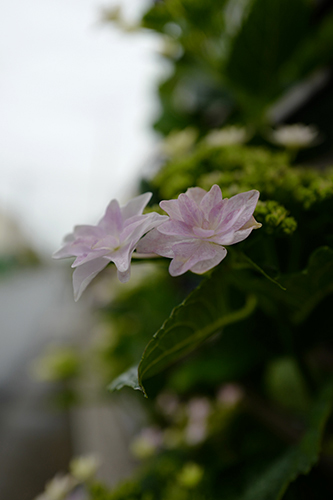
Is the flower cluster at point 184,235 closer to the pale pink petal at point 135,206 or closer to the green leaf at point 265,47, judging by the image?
the pale pink petal at point 135,206

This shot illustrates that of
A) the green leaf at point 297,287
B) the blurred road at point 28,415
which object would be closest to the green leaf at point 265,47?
the green leaf at point 297,287

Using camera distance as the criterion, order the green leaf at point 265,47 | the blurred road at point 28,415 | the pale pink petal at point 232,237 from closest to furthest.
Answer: the pale pink petal at point 232,237 → the green leaf at point 265,47 → the blurred road at point 28,415

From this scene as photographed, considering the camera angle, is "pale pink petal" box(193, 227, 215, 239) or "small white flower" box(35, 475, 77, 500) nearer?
"pale pink petal" box(193, 227, 215, 239)

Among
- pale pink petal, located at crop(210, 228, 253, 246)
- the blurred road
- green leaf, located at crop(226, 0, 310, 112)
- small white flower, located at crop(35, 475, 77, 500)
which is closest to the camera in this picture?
pale pink petal, located at crop(210, 228, 253, 246)

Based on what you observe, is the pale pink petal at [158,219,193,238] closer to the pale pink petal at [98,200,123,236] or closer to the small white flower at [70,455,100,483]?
Answer: the pale pink petal at [98,200,123,236]

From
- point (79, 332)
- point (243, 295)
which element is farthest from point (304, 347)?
point (79, 332)

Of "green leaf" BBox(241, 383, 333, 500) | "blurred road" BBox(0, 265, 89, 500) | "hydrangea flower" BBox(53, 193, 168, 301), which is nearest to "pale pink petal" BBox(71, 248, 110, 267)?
"hydrangea flower" BBox(53, 193, 168, 301)

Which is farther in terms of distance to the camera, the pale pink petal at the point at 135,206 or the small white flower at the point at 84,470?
the small white flower at the point at 84,470

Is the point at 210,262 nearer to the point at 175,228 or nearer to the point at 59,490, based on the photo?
the point at 175,228

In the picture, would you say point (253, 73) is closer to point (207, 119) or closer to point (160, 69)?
point (207, 119)
